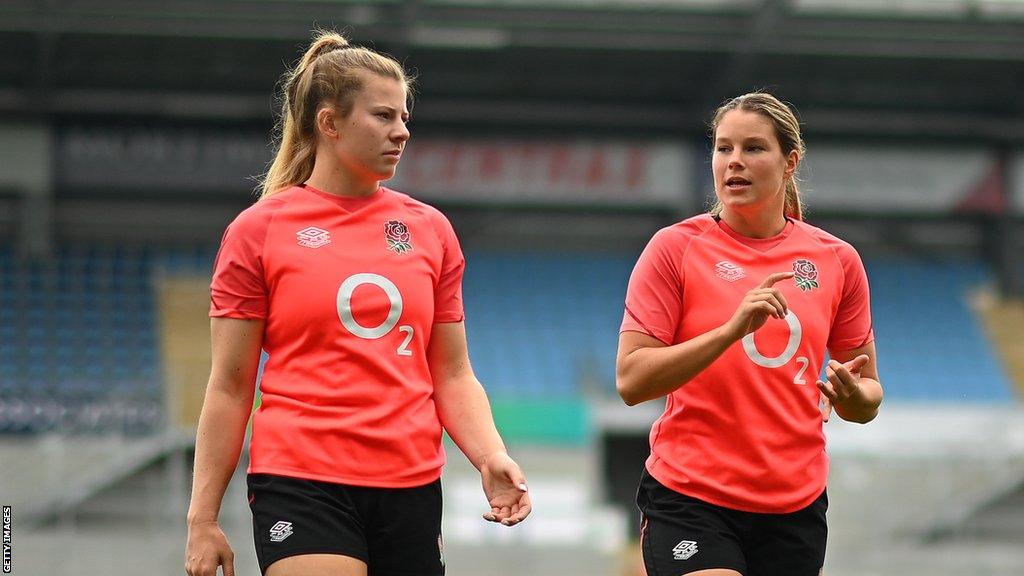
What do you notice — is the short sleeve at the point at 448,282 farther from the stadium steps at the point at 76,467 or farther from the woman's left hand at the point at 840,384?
the stadium steps at the point at 76,467

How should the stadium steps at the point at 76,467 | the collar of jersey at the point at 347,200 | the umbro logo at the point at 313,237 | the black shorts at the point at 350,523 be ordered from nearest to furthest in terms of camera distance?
1. the black shorts at the point at 350,523
2. the umbro logo at the point at 313,237
3. the collar of jersey at the point at 347,200
4. the stadium steps at the point at 76,467

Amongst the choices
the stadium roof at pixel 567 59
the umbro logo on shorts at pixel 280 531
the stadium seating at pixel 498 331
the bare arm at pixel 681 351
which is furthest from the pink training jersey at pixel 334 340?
the stadium roof at pixel 567 59

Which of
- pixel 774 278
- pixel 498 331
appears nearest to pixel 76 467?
pixel 498 331

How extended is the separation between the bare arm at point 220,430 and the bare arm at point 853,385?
4.85 feet

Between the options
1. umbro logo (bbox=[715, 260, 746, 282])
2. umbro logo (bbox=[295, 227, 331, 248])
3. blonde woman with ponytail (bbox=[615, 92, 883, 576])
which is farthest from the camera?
umbro logo (bbox=[715, 260, 746, 282])

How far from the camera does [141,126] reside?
22.1 meters

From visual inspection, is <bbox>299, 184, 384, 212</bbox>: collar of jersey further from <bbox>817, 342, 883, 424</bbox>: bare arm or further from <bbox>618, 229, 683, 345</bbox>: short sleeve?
<bbox>817, 342, 883, 424</bbox>: bare arm

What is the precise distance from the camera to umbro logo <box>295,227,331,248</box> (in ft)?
11.4

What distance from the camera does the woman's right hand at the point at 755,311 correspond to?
3.40 m

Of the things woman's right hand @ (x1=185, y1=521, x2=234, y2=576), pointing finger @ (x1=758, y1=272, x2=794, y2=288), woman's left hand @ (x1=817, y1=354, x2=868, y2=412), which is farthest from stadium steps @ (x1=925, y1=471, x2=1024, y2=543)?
woman's right hand @ (x1=185, y1=521, x2=234, y2=576)

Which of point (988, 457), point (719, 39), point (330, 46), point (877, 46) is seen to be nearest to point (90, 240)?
point (719, 39)

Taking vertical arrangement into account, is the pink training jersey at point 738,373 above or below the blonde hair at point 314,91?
below

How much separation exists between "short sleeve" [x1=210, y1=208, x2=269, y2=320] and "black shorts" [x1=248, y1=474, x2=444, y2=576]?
16.4 inches

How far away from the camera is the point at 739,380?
374 centimetres
